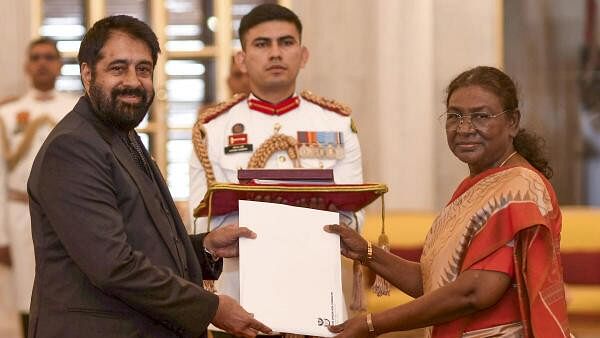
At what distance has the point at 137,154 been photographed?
3666mm

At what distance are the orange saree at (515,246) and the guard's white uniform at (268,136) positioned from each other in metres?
1.03

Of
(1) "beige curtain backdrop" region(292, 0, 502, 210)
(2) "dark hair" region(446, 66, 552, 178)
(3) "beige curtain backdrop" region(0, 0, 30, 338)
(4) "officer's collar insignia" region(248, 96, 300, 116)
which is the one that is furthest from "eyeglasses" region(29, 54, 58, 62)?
(2) "dark hair" region(446, 66, 552, 178)

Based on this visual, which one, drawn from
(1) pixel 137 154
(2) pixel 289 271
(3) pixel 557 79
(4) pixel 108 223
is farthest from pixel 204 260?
(3) pixel 557 79

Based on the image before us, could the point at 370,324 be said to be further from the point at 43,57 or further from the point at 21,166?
the point at 43,57

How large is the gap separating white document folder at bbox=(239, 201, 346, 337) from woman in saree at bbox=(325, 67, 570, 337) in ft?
0.32

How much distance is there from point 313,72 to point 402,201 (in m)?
1.08

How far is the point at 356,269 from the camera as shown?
442 cm

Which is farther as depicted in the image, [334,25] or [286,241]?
[334,25]

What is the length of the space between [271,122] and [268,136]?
6 cm

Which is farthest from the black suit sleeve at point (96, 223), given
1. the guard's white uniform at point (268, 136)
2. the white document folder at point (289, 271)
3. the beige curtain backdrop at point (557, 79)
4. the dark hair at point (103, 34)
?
the beige curtain backdrop at point (557, 79)

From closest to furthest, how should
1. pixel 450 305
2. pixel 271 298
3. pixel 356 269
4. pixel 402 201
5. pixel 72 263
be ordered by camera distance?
pixel 72 263 → pixel 450 305 → pixel 271 298 → pixel 356 269 → pixel 402 201

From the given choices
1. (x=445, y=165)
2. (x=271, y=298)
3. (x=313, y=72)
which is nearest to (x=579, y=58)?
(x=445, y=165)

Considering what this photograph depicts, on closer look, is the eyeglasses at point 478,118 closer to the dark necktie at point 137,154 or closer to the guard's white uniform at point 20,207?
the dark necktie at point 137,154

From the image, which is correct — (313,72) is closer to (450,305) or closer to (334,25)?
(334,25)
